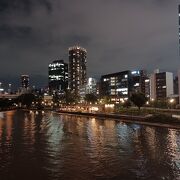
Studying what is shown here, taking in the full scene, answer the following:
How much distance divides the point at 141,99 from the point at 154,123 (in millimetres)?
29708

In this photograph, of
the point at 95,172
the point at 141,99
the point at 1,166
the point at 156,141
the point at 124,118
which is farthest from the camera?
the point at 141,99

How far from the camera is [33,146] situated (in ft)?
129

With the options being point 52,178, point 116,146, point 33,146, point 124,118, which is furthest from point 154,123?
point 52,178

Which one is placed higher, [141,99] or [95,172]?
[141,99]

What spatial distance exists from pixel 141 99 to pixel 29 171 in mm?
71841

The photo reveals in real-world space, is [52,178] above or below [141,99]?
below

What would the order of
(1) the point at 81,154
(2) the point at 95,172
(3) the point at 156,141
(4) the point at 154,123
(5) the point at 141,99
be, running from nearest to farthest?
(2) the point at 95,172, (1) the point at 81,154, (3) the point at 156,141, (4) the point at 154,123, (5) the point at 141,99

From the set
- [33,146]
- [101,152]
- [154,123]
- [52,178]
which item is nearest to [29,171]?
[52,178]

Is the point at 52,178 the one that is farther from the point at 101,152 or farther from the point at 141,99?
the point at 141,99

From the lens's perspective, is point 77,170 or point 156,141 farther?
point 156,141

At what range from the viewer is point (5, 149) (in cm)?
3731

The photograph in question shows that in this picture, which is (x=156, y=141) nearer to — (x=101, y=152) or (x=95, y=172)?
(x=101, y=152)

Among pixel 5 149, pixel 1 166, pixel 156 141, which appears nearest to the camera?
pixel 1 166

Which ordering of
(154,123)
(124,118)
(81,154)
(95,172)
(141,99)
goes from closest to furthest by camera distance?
(95,172) → (81,154) → (154,123) → (124,118) → (141,99)
